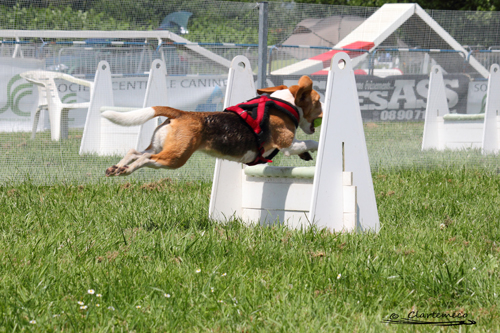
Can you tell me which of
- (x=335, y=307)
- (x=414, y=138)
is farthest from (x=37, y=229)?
(x=414, y=138)

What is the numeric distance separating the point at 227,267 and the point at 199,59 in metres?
4.34

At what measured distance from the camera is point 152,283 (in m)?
2.74

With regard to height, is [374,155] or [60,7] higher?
[60,7]

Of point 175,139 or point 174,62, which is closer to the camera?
point 175,139

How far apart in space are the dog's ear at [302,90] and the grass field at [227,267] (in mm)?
932

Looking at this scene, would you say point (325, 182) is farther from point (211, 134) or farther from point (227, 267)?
point (227, 267)

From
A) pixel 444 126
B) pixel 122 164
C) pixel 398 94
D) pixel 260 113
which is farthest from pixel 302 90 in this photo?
pixel 398 94

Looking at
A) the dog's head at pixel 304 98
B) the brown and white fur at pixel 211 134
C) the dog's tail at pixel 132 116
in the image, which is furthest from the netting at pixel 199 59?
the dog's tail at pixel 132 116

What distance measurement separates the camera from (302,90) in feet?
12.2

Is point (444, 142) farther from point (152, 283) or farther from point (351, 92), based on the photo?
point (152, 283)

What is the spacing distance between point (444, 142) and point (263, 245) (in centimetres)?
573

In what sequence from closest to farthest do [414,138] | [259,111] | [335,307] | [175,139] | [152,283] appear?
[335,307] < [152,283] < [175,139] < [259,111] < [414,138]

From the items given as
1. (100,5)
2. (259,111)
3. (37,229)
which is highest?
(100,5)

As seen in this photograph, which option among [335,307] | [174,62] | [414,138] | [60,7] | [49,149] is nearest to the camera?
[335,307]
